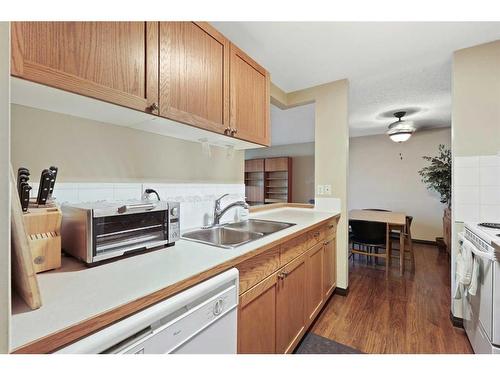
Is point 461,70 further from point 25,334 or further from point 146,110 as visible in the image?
point 25,334

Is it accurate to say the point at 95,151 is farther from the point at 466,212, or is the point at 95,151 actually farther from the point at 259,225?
the point at 466,212

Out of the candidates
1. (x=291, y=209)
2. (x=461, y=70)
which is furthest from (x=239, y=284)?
(x=461, y=70)

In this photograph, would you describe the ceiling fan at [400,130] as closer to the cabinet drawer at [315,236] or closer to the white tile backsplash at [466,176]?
the white tile backsplash at [466,176]

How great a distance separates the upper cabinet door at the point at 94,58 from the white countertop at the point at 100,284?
629 mm

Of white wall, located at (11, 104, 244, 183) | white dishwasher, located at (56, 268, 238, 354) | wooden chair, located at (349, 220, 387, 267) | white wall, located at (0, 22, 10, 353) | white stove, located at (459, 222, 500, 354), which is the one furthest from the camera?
wooden chair, located at (349, 220, 387, 267)

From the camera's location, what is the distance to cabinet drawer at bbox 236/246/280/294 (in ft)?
3.23

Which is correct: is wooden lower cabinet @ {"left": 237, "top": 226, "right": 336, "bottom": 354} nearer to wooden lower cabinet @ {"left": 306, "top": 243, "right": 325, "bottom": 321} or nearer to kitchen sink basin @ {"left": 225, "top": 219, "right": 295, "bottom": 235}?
wooden lower cabinet @ {"left": 306, "top": 243, "right": 325, "bottom": 321}

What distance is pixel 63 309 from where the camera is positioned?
20.6 inches

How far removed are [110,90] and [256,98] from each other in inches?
40.5

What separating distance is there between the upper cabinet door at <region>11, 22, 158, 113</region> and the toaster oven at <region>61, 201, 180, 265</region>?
43 centimetres

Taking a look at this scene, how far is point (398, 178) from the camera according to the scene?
183 inches

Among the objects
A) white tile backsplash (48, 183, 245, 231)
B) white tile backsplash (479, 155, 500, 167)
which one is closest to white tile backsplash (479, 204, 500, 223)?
white tile backsplash (479, 155, 500, 167)

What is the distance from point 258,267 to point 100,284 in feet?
2.15

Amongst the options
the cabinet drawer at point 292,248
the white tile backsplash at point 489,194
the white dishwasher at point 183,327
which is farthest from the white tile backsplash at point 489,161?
the white dishwasher at point 183,327
